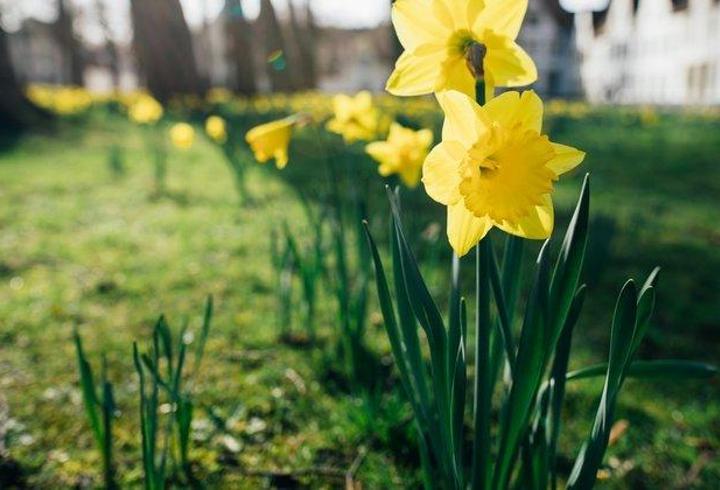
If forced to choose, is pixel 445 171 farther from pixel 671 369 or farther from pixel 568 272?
pixel 671 369

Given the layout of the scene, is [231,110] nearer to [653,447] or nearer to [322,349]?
[322,349]

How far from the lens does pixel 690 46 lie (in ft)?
86.2

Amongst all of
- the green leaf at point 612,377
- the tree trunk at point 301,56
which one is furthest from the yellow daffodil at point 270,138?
the tree trunk at point 301,56

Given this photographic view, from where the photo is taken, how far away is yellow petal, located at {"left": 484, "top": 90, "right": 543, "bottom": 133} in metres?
0.85

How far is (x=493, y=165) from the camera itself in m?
0.85

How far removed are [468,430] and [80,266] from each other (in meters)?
→ 2.43

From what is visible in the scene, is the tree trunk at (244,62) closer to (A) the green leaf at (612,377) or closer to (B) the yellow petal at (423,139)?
(B) the yellow petal at (423,139)

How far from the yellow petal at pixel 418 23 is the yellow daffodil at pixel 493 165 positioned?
14 centimetres

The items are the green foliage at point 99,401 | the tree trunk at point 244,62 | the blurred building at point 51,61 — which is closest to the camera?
the green foliage at point 99,401

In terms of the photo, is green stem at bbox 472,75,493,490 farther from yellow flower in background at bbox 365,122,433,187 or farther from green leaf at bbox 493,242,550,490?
yellow flower in background at bbox 365,122,433,187

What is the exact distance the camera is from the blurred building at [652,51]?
24953mm

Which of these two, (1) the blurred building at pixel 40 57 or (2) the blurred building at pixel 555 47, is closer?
(2) the blurred building at pixel 555 47

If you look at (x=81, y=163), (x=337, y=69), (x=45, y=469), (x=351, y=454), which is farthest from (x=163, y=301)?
(x=337, y=69)

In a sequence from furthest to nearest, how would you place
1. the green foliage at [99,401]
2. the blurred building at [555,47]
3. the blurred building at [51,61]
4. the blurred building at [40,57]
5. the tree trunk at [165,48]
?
the blurred building at [51,61], the blurred building at [40,57], the blurred building at [555,47], the tree trunk at [165,48], the green foliage at [99,401]
